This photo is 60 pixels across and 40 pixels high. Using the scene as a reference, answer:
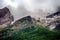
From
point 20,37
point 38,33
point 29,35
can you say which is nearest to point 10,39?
point 20,37

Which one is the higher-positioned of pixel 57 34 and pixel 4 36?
A: pixel 4 36

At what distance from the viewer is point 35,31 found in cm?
11088

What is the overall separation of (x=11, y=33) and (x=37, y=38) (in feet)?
55.2

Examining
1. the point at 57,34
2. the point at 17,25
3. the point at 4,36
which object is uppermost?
the point at 17,25

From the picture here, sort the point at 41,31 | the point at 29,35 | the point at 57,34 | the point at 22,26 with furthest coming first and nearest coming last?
the point at 22,26 < the point at 41,31 < the point at 29,35 < the point at 57,34

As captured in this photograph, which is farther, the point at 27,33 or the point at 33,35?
the point at 27,33

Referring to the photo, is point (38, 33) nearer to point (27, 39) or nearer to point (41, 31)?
point (41, 31)

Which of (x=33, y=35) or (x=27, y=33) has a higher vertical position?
→ (x=27, y=33)

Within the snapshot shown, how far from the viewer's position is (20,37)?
325 ft

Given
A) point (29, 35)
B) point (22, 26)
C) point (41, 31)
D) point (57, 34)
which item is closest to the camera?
point (57, 34)

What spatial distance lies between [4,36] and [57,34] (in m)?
28.7

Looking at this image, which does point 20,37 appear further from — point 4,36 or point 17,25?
point 17,25

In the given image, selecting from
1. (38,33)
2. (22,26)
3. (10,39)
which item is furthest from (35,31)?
(10,39)

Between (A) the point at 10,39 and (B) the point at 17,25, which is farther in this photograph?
(B) the point at 17,25
